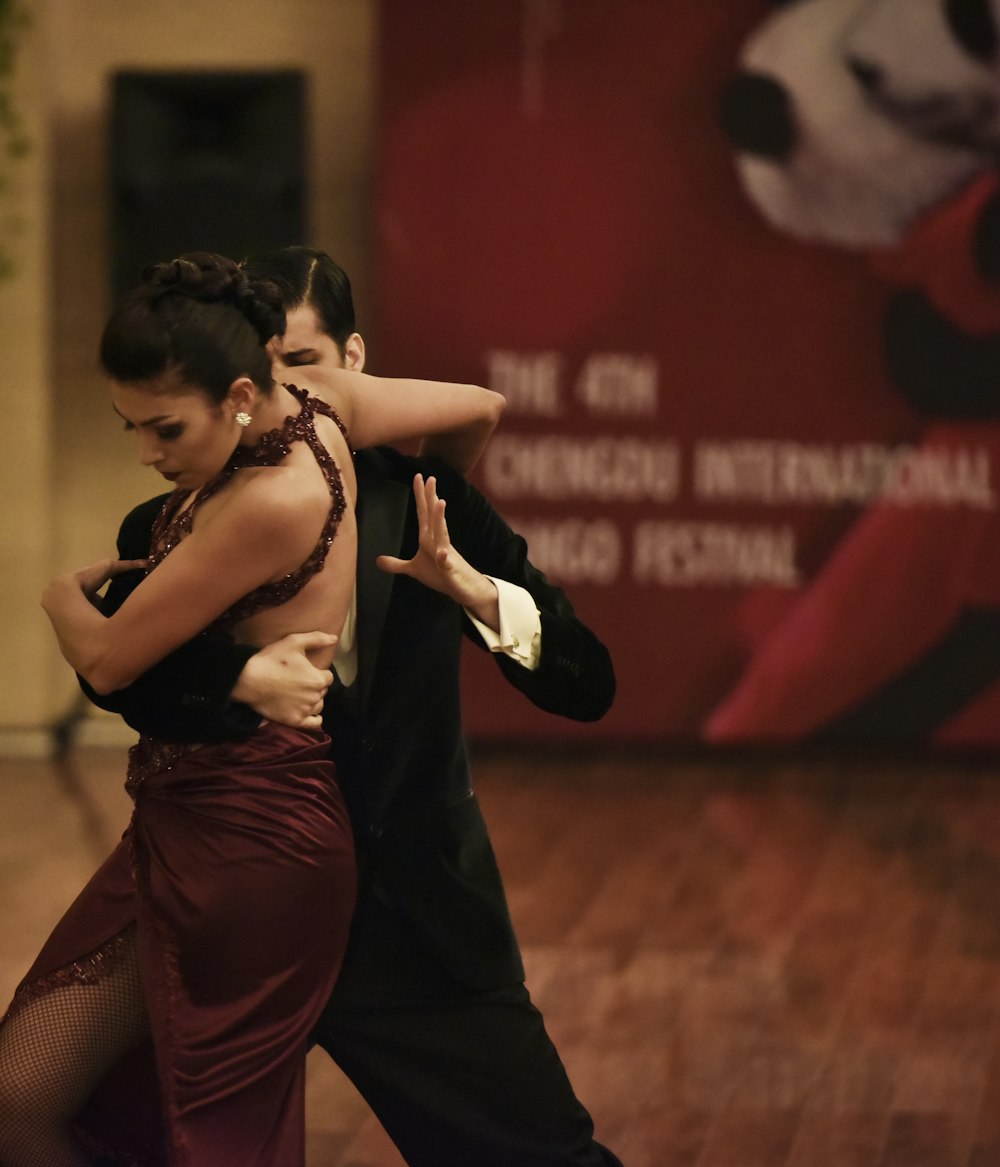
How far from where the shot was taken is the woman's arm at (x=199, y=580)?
1842mm

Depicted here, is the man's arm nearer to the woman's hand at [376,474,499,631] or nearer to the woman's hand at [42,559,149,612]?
the woman's hand at [376,474,499,631]

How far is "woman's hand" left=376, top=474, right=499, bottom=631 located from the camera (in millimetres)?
1970

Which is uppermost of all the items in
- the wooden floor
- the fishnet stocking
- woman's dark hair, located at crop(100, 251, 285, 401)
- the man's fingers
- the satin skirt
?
woman's dark hair, located at crop(100, 251, 285, 401)

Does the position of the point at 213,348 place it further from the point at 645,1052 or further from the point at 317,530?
the point at 645,1052

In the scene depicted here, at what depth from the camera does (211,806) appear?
6.40 ft

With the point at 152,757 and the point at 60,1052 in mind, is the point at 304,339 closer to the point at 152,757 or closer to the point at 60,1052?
the point at 152,757

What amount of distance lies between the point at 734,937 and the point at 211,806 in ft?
7.75

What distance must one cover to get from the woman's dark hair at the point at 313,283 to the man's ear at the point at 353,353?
0.03 ft

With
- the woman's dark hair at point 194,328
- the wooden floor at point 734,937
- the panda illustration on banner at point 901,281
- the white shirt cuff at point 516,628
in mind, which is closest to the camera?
the woman's dark hair at point 194,328

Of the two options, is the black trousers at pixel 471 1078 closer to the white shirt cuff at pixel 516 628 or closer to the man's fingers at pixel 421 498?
the white shirt cuff at pixel 516 628

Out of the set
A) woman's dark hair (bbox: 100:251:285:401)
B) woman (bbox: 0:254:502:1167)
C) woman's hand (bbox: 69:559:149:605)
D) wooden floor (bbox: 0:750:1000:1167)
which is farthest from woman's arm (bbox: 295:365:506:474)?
wooden floor (bbox: 0:750:1000:1167)

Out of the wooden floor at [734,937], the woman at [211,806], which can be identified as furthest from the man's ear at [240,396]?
the wooden floor at [734,937]

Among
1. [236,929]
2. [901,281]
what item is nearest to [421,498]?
[236,929]

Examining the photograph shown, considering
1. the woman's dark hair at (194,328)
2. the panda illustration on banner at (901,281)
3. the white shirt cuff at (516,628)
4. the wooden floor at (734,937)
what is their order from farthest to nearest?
the panda illustration on banner at (901,281)
the wooden floor at (734,937)
the white shirt cuff at (516,628)
the woman's dark hair at (194,328)
